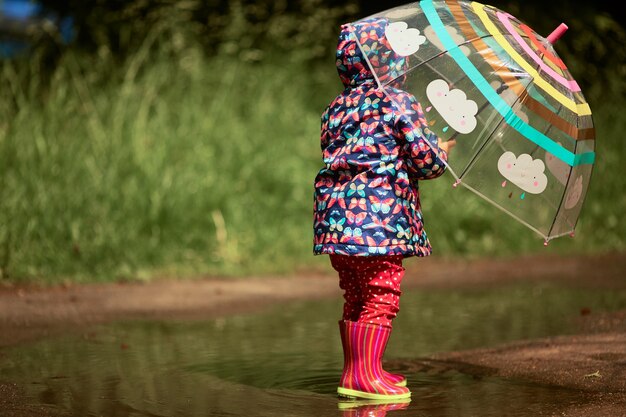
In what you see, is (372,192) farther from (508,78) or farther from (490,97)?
(508,78)

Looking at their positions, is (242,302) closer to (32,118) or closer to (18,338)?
(18,338)

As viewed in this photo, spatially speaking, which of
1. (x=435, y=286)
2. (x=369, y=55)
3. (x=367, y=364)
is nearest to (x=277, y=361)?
(x=367, y=364)

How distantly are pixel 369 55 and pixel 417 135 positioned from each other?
0.38m

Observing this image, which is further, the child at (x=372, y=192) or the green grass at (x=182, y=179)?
the green grass at (x=182, y=179)

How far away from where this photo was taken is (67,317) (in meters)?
6.18

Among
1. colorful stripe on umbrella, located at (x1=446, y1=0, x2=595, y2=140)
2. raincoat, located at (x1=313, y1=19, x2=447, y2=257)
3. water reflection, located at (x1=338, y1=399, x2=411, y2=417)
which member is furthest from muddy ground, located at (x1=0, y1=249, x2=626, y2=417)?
colorful stripe on umbrella, located at (x1=446, y1=0, x2=595, y2=140)

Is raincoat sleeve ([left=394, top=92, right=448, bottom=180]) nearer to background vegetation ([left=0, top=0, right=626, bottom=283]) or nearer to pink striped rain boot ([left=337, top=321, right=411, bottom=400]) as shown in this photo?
pink striped rain boot ([left=337, top=321, right=411, bottom=400])

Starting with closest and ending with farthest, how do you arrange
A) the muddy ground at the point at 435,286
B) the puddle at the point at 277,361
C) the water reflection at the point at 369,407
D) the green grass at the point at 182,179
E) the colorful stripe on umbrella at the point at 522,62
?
the water reflection at the point at 369,407 → the puddle at the point at 277,361 → the colorful stripe on umbrella at the point at 522,62 → the muddy ground at the point at 435,286 → the green grass at the point at 182,179

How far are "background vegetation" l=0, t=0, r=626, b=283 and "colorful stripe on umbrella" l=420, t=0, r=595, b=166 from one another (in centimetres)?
396

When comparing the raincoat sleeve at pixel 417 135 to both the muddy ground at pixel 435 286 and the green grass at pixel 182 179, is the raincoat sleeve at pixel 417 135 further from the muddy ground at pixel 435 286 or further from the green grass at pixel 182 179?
the green grass at pixel 182 179

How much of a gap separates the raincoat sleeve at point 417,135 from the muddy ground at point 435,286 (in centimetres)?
107

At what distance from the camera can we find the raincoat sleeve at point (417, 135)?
13.1 feet

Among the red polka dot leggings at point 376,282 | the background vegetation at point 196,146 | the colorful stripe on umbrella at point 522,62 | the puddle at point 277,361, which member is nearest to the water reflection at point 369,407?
the puddle at point 277,361

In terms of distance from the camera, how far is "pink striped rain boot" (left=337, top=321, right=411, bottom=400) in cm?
406
